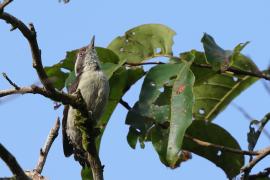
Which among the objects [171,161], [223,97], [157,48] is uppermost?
[157,48]

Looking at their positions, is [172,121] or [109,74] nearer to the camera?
[172,121]

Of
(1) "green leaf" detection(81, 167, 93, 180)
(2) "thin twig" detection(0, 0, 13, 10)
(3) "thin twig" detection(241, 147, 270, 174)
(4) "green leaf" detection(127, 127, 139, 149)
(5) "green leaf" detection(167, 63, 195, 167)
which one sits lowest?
(1) "green leaf" detection(81, 167, 93, 180)

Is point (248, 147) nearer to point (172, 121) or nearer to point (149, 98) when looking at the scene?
point (172, 121)

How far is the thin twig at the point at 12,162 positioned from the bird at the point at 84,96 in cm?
220

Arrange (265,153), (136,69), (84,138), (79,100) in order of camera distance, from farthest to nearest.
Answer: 1. (136,69)
2. (84,138)
3. (79,100)
4. (265,153)

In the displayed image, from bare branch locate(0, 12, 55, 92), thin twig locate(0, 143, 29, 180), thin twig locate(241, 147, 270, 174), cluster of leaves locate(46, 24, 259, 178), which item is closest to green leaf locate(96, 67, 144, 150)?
cluster of leaves locate(46, 24, 259, 178)

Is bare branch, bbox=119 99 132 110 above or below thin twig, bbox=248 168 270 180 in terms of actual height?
above

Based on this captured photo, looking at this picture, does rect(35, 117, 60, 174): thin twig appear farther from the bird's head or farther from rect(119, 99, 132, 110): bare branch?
the bird's head

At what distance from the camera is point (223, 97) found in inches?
197

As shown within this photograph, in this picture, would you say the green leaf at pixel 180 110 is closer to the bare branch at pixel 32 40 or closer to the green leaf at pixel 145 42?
the green leaf at pixel 145 42

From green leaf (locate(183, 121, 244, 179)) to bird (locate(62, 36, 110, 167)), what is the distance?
3.57 ft

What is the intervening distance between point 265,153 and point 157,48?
1.56 meters

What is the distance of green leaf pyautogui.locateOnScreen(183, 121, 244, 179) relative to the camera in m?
4.59

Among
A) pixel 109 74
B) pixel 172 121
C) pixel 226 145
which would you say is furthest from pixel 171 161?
pixel 109 74
